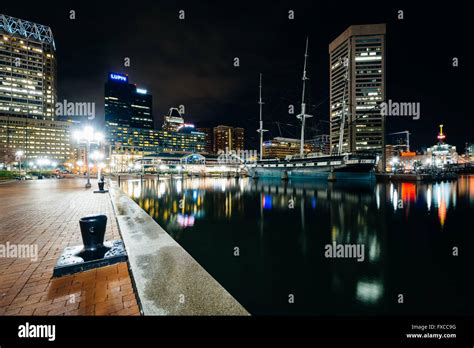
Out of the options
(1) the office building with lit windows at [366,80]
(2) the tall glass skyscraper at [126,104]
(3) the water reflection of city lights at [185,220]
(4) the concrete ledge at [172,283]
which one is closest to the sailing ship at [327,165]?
(3) the water reflection of city lights at [185,220]

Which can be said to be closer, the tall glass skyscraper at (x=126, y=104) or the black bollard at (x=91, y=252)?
the black bollard at (x=91, y=252)

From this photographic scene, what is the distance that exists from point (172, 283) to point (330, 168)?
1654 inches

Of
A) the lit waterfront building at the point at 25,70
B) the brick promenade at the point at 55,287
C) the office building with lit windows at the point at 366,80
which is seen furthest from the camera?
the lit waterfront building at the point at 25,70

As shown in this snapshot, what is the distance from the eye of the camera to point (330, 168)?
134 feet

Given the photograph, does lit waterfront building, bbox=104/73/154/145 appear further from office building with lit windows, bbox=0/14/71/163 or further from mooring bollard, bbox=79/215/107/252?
mooring bollard, bbox=79/215/107/252

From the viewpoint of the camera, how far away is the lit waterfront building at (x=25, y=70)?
11212 centimetres

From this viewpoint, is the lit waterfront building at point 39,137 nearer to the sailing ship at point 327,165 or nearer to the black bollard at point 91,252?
the sailing ship at point 327,165

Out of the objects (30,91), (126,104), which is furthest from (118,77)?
(30,91)

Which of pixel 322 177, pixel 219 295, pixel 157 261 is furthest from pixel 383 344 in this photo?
pixel 322 177

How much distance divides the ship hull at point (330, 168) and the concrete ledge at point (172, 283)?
40030 mm

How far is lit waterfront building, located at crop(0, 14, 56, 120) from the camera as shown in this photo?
112125 mm

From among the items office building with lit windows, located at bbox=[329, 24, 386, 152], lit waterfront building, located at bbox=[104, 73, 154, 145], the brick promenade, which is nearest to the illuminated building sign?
lit waterfront building, located at bbox=[104, 73, 154, 145]

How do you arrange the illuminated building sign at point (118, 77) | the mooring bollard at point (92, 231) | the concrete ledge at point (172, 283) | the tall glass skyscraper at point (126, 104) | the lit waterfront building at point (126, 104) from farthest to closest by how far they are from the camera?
1. the illuminated building sign at point (118, 77)
2. the tall glass skyscraper at point (126, 104)
3. the lit waterfront building at point (126, 104)
4. the mooring bollard at point (92, 231)
5. the concrete ledge at point (172, 283)

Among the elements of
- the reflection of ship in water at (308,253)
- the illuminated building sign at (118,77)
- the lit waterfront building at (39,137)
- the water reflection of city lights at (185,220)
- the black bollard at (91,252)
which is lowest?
the reflection of ship in water at (308,253)
